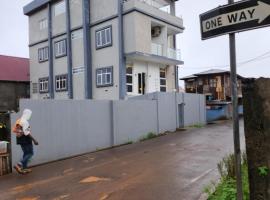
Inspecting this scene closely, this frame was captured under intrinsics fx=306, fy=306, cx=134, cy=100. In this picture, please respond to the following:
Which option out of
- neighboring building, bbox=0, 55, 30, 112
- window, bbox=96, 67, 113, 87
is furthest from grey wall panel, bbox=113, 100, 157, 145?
neighboring building, bbox=0, 55, 30, 112

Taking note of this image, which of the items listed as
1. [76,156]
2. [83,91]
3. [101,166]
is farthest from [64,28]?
[101,166]

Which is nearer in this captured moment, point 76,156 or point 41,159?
point 41,159

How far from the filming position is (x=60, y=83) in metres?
28.6

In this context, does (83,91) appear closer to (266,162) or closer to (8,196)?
(8,196)

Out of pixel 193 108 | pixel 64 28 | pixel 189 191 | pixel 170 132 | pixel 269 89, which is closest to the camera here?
pixel 269 89

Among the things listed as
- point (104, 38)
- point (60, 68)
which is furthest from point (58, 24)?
point (104, 38)

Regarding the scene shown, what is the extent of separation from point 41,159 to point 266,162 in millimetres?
9248

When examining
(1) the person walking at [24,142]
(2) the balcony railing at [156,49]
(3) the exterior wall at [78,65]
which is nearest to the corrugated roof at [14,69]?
(3) the exterior wall at [78,65]

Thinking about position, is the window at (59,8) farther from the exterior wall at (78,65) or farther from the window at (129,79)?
the window at (129,79)

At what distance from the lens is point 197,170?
899 centimetres

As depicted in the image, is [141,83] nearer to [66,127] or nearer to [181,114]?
[181,114]

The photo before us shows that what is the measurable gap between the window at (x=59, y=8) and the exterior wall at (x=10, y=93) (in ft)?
31.6

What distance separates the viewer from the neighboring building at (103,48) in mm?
23391

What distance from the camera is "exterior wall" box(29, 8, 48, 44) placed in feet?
100
